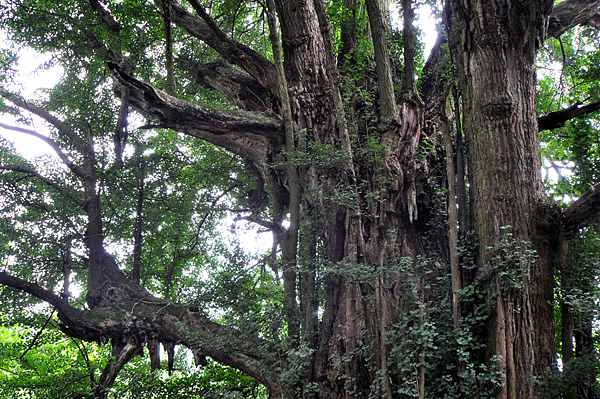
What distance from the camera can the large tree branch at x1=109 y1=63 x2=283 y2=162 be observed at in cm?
620

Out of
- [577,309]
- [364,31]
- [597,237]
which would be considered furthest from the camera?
[364,31]

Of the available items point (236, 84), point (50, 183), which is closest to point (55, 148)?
point (50, 183)

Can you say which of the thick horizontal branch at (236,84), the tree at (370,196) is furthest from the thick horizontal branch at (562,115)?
the thick horizontal branch at (236,84)

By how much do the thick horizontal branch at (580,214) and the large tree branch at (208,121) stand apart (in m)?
3.76

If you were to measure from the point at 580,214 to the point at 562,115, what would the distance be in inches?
46.5

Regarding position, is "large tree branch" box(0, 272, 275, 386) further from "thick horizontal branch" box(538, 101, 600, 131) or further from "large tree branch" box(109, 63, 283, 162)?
"thick horizontal branch" box(538, 101, 600, 131)

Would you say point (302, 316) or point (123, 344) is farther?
point (123, 344)

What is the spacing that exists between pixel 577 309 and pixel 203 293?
14.5 ft

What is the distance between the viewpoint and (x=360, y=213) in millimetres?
5992

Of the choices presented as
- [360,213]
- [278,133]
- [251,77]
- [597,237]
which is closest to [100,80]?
[251,77]

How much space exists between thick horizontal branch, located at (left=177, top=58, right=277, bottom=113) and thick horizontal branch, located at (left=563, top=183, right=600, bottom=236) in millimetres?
4457

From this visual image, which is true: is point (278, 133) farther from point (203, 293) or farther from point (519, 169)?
point (519, 169)

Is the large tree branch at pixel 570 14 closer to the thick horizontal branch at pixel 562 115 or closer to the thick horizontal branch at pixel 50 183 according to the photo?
the thick horizontal branch at pixel 562 115

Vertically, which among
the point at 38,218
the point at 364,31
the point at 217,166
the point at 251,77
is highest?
the point at 364,31
